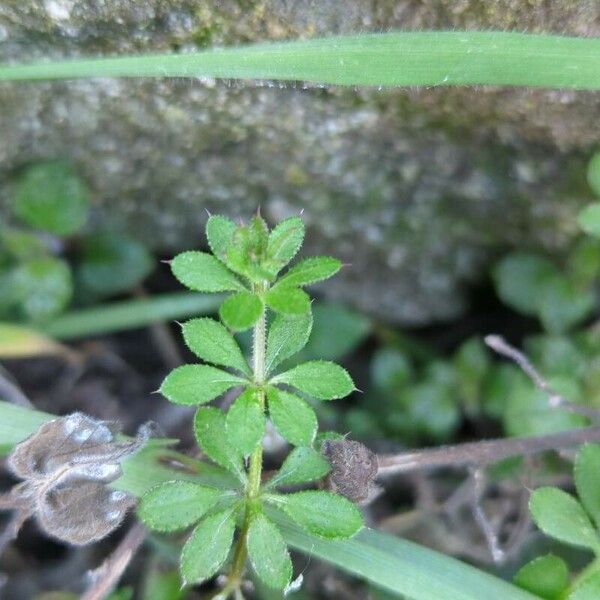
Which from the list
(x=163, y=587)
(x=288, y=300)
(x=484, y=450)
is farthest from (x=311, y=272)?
(x=163, y=587)

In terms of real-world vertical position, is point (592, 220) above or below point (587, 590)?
above

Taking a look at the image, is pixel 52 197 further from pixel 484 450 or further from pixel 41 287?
pixel 484 450

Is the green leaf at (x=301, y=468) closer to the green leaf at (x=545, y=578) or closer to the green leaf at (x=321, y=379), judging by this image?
the green leaf at (x=321, y=379)

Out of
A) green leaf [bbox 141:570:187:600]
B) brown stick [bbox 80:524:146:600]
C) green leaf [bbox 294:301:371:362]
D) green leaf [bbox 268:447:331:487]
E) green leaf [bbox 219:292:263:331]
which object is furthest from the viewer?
green leaf [bbox 294:301:371:362]

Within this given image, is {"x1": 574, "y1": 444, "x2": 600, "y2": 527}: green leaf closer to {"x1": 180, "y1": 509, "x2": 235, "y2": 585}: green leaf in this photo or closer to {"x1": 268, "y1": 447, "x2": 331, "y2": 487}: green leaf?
{"x1": 268, "y1": 447, "x2": 331, "y2": 487}: green leaf

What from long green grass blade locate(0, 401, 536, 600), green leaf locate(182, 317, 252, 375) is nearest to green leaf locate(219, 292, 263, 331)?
green leaf locate(182, 317, 252, 375)

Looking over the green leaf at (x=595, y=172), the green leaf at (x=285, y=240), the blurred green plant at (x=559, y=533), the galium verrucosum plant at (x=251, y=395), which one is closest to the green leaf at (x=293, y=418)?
the galium verrucosum plant at (x=251, y=395)
